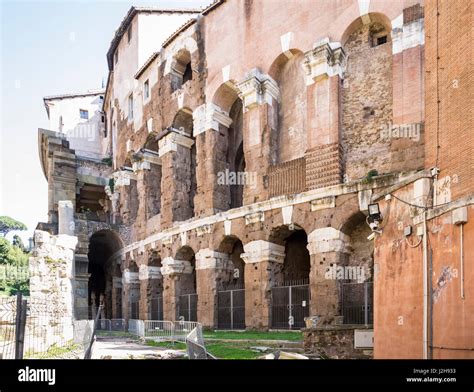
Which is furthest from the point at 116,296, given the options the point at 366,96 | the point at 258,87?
the point at 366,96

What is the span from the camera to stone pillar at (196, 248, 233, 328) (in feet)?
62.3

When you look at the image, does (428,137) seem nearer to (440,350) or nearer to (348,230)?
(440,350)

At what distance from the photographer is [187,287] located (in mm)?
22031

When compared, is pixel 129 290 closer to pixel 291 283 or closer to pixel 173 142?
pixel 173 142

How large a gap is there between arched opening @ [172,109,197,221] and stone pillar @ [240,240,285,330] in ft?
19.7

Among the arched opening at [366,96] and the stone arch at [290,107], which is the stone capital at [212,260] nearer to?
the stone arch at [290,107]

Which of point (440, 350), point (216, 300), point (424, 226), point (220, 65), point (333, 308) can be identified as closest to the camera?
point (440, 350)

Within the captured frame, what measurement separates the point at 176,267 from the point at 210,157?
512cm

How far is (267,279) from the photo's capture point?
16.9 meters

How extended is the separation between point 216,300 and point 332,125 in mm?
7878

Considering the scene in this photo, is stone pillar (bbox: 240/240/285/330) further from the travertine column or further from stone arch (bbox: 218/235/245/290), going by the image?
the travertine column

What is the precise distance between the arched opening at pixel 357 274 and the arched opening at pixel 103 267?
15.6 meters
